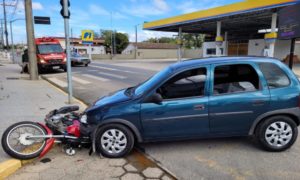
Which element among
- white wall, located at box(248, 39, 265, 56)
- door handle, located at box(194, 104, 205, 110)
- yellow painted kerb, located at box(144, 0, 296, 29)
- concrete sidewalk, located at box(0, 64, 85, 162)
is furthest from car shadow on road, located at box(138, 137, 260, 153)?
white wall, located at box(248, 39, 265, 56)

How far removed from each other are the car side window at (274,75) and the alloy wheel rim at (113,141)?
2.51 m

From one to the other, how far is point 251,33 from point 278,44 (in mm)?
12191

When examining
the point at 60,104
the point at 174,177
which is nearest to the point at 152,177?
the point at 174,177

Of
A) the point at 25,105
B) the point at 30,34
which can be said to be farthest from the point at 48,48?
the point at 25,105

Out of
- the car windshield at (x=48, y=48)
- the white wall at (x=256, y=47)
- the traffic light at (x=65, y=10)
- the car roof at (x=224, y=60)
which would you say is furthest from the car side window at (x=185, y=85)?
the white wall at (x=256, y=47)

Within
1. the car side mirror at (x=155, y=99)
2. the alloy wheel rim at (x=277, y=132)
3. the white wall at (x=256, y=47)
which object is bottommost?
the alloy wheel rim at (x=277, y=132)

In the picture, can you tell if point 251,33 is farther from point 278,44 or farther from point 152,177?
A: point 152,177

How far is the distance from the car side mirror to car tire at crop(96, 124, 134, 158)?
0.59 m

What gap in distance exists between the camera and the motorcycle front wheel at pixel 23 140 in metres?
3.67

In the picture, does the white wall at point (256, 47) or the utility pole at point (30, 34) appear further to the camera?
the white wall at point (256, 47)

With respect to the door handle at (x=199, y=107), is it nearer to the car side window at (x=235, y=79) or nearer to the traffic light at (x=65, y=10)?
the car side window at (x=235, y=79)

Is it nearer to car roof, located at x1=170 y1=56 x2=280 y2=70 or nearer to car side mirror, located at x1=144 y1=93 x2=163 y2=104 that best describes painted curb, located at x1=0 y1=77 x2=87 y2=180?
car side mirror, located at x1=144 y1=93 x2=163 y2=104

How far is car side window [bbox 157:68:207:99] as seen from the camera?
3840 millimetres

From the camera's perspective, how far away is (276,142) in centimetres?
388
